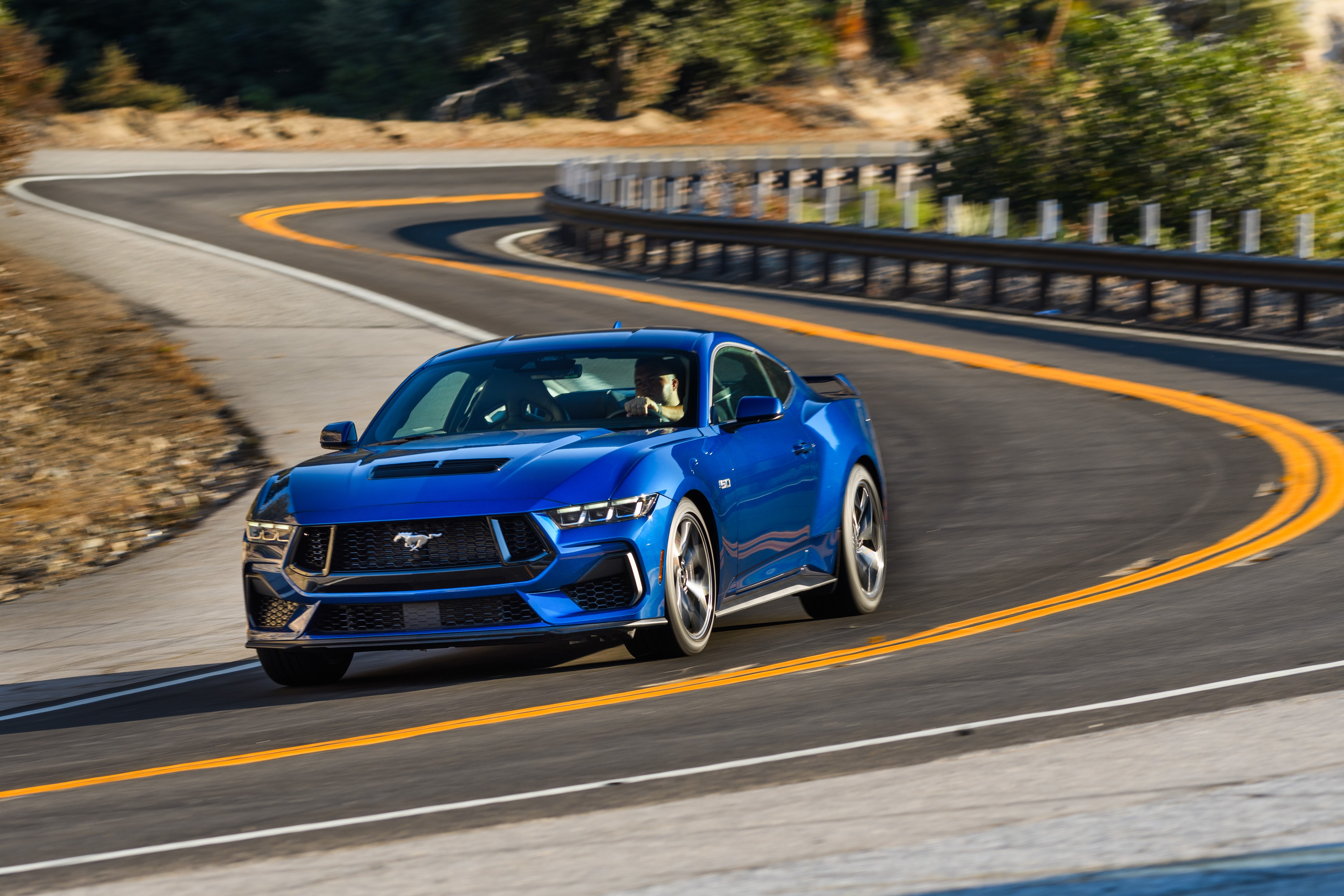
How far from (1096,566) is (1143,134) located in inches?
712

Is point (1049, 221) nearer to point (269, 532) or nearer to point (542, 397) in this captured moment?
point (542, 397)

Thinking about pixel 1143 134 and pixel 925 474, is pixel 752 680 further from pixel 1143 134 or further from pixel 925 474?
pixel 1143 134

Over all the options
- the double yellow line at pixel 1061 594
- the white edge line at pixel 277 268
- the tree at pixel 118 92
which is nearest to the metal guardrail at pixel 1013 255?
the double yellow line at pixel 1061 594

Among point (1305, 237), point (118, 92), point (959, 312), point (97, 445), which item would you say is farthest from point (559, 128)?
point (97, 445)

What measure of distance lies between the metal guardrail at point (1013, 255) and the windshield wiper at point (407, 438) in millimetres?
12771

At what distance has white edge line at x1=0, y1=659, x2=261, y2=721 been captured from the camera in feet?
27.4

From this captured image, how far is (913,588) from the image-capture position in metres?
9.95

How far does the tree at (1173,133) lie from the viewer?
2586 centimetres

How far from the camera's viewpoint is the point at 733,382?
926 cm

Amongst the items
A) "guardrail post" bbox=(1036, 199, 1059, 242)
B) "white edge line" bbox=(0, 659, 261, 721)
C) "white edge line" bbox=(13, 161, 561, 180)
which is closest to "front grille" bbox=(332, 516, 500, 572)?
"white edge line" bbox=(0, 659, 261, 721)

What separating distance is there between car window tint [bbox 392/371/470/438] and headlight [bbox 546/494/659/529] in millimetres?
1380

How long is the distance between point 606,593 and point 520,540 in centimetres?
41

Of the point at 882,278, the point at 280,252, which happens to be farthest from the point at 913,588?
the point at 280,252

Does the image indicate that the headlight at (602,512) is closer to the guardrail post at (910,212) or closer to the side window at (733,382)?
the side window at (733,382)
